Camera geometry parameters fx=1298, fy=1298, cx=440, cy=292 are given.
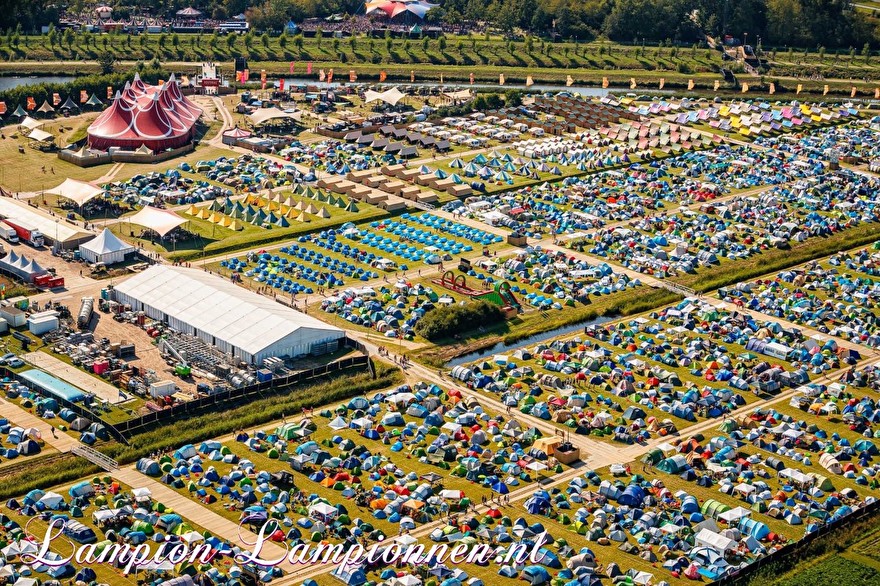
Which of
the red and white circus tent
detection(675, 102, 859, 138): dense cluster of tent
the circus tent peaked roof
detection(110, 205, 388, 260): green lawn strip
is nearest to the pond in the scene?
detection(110, 205, 388, 260): green lawn strip

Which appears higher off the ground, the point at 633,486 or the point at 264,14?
the point at 264,14

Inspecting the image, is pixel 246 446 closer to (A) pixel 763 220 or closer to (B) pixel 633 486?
(B) pixel 633 486

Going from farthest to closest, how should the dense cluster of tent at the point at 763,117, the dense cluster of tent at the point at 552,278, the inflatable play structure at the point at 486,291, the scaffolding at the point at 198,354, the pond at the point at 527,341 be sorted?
1. the dense cluster of tent at the point at 763,117
2. the dense cluster of tent at the point at 552,278
3. the inflatable play structure at the point at 486,291
4. the pond at the point at 527,341
5. the scaffolding at the point at 198,354

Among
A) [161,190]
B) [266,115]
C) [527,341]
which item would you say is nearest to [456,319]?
[527,341]

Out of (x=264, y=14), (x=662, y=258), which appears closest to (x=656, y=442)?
(x=662, y=258)

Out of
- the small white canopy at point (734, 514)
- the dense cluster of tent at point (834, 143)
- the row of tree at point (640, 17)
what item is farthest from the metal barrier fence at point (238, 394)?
the row of tree at point (640, 17)

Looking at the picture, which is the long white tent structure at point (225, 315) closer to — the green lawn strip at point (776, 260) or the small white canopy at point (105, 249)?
the small white canopy at point (105, 249)

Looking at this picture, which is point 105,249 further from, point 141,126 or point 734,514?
point 734,514

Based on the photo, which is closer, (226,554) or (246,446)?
(226,554)
